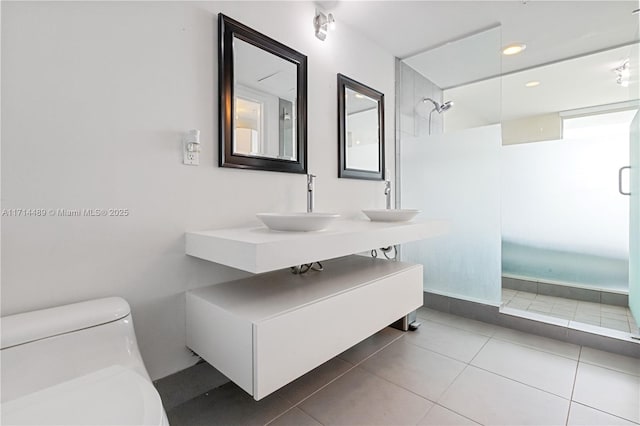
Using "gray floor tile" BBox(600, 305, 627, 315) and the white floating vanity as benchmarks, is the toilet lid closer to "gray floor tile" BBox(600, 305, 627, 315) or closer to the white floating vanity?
the white floating vanity

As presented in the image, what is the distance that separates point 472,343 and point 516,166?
6.59ft

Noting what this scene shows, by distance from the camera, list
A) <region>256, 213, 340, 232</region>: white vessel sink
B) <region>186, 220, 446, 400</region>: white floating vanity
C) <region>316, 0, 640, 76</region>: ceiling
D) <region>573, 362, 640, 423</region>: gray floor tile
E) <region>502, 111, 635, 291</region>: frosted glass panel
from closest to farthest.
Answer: <region>186, 220, 446, 400</region>: white floating vanity < <region>256, 213, 340, 232</region>: white vessel sink < <region>573, 362, 640, 423</region>: gray floor tile < <region>316, 0, 640, 76</region>: ceiling < <region>502, 111, 635, 291</region>: frosted glass panel

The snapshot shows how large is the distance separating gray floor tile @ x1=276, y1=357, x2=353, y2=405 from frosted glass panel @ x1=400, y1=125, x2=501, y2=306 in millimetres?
1347

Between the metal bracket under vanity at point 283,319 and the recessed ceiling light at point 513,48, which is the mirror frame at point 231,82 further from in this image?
the recessed ceiling light at point 513,48

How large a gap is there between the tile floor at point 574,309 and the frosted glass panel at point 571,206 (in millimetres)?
201

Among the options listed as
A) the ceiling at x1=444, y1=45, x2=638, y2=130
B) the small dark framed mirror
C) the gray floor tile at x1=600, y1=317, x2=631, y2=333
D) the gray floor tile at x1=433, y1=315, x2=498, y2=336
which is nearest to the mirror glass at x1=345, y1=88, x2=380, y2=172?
the small dark framed mirror

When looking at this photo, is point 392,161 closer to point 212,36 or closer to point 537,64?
point 537,64

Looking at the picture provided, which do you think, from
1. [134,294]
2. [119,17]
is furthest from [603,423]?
[119,17]

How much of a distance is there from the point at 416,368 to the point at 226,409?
1.09m

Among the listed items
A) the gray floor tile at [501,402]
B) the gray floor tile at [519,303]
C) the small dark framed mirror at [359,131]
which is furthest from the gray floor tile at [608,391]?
the small dark framed mirror at [359,131]

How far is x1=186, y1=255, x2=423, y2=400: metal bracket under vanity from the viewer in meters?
1.15

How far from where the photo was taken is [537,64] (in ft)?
9.47

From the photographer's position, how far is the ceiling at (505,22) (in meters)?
2.10

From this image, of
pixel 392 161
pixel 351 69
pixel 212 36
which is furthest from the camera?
pixel 392 161
